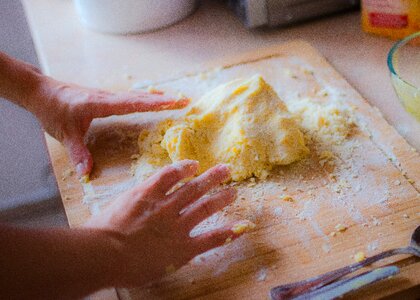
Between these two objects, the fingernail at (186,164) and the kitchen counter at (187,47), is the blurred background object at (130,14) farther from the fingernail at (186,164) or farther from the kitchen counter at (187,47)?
the fingernail at (186,164)

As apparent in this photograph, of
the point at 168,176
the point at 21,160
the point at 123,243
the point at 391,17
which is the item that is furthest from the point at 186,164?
the point at 21,160

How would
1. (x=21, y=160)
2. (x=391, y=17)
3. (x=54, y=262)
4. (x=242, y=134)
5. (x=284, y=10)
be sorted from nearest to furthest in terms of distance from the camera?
(x=54, y=262), (x=242, y=134), (x=391, y=17), (x=284, y=10), (x=21, y=160)

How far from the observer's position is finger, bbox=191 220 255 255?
2.44 feet

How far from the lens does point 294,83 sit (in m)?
1.08

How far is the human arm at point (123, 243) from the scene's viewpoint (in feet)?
2.08

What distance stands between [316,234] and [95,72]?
633mm

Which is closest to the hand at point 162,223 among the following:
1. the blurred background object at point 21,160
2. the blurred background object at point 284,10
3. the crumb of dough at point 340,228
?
the crumb of dough at point 340,228

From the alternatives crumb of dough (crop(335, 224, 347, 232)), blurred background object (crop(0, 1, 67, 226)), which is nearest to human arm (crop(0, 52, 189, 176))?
crumb of dough (crop(335, 224, 347, 232))

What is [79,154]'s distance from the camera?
94 centimetres

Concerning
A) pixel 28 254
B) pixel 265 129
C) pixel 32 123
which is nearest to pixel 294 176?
pixel 265 129

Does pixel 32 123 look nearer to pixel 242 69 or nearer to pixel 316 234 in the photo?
pixel 242 69

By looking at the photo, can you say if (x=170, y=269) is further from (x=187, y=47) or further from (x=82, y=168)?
(x=187, y=47)

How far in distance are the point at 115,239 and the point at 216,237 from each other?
0.13 meters

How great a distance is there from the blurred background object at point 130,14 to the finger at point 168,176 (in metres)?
0.54
